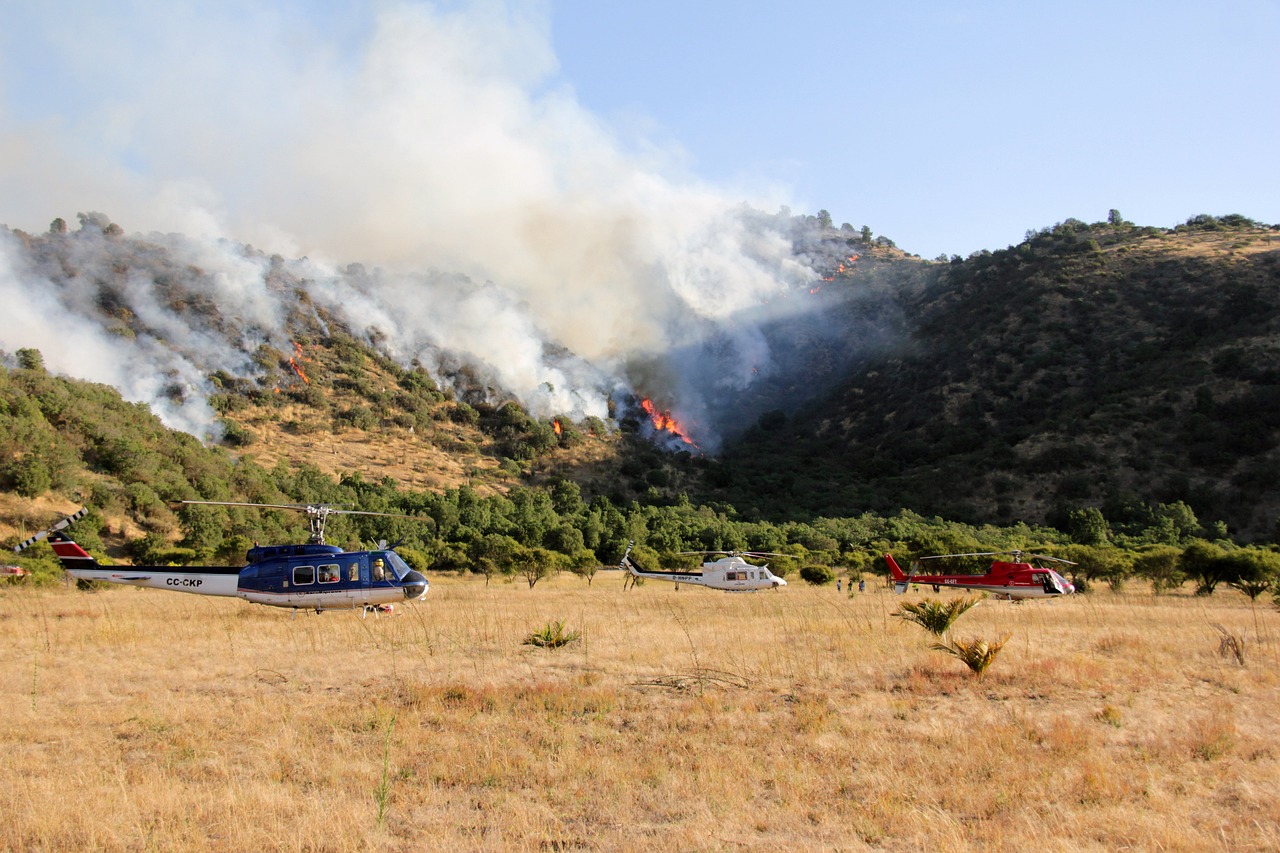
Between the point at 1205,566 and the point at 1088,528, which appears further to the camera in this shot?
the point at 1088,528

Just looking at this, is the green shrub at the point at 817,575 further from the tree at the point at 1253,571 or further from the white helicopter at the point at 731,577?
the tree at the point at 1253,571

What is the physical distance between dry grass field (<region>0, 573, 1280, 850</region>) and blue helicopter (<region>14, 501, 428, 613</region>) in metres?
2.19

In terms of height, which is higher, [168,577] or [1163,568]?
[168,577]

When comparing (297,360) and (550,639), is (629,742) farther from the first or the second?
(297,360)

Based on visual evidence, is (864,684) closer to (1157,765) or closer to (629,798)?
(1157,765)

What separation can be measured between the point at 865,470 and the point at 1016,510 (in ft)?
77.0

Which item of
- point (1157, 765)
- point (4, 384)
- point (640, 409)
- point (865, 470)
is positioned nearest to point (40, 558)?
point (4, 384)

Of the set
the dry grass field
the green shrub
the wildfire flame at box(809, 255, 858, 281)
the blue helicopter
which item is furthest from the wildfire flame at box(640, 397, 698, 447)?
the dry grass field

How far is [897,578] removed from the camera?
38.7m

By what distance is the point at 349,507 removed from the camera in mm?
57094

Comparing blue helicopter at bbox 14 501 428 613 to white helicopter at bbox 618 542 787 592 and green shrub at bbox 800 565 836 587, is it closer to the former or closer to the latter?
white helicopter at bbox 618 542 787 592

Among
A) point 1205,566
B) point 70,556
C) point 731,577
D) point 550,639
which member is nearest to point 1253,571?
point 1205,566

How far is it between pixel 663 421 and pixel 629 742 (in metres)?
115

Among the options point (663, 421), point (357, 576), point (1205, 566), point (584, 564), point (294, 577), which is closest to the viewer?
point (294, 577)
